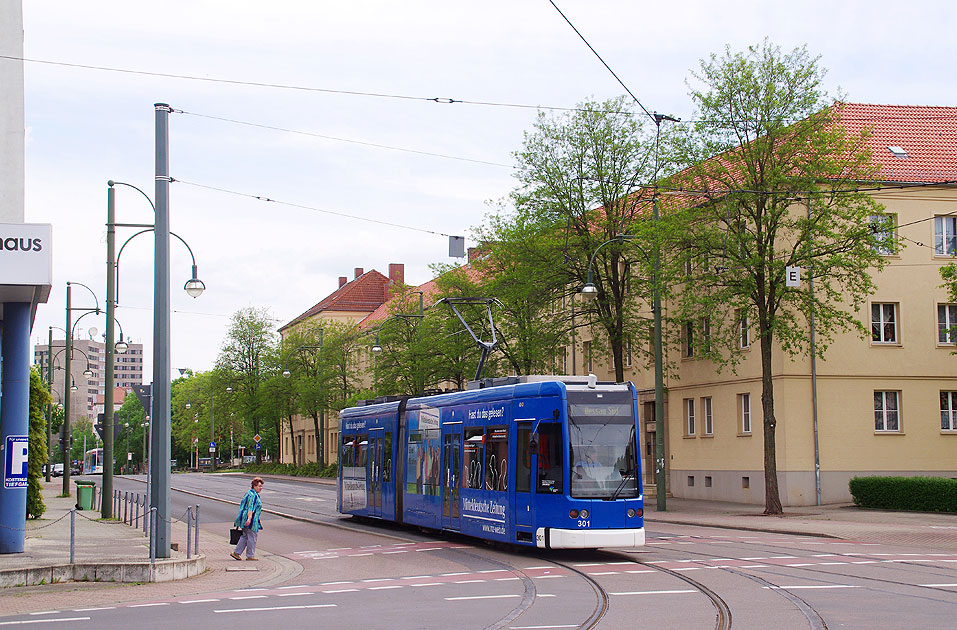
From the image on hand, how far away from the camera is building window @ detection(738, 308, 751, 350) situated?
1280 inches

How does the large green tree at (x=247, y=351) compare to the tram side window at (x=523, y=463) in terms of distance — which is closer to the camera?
the tram side window at (x=523, y=463)

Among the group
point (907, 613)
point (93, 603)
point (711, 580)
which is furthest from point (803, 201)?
point (93, 603)

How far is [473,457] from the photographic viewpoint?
71.9 feet

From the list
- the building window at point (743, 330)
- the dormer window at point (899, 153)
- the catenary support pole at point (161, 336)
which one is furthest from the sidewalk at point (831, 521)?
the catenary support pole at point (161, 336)

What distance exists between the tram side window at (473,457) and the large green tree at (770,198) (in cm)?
1194

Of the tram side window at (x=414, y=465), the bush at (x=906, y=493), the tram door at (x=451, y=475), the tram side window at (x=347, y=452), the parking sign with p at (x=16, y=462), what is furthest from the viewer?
the bush at (x=906, y=493)

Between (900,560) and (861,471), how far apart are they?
63.3ft

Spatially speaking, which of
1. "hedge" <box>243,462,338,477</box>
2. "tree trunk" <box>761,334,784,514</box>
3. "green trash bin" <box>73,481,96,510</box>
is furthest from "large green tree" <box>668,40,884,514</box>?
"hedge" <box>243,462,338,477</box>

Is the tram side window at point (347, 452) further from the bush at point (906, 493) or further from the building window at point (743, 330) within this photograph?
the bush at point (906, 493)

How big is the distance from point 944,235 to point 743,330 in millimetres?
9532

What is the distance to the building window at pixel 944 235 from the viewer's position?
38.4 m

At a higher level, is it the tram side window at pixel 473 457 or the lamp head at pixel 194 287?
the lamp head at pixel 194 287

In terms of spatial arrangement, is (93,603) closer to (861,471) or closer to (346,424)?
(346,424)

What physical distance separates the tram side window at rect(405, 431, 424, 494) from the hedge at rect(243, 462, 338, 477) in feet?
150
